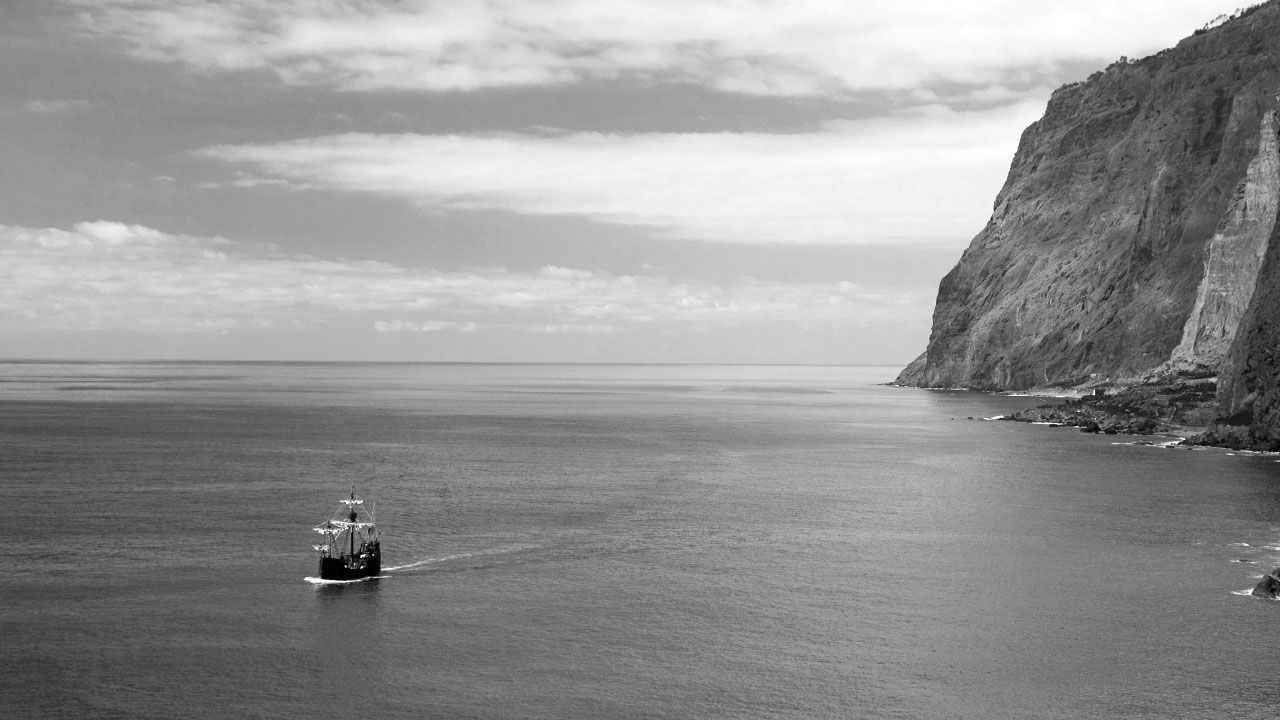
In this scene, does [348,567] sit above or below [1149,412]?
below

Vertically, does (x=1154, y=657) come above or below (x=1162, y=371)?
below

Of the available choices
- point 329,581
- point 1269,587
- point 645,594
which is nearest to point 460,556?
point 329,581

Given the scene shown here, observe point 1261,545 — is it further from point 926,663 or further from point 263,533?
point 263,533

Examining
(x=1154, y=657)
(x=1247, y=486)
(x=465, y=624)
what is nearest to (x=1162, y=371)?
(x=1247, y=486)

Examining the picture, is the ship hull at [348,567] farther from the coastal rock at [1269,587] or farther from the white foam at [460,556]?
the coastal rock at [1269,587]

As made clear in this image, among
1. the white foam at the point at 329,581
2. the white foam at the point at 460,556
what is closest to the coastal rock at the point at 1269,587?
the white foam at the point at 460,556

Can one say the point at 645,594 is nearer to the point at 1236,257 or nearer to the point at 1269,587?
the point at 1269,587
